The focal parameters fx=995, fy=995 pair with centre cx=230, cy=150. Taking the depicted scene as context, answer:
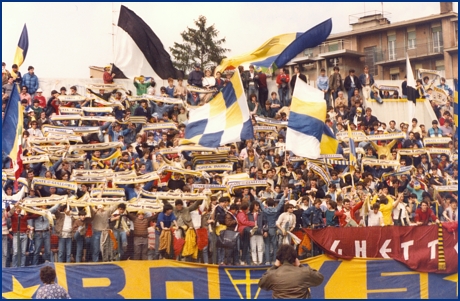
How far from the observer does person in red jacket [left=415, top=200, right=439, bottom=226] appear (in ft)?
65.9

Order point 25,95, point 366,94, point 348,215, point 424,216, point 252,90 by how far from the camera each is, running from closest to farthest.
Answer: point 348,215, point 424,216, point 25,95, point 252,90, point 366,94

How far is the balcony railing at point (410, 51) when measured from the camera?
2813 inches

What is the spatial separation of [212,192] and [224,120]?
2.59 metres

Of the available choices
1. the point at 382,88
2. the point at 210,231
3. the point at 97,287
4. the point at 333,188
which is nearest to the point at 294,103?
the point at 333,188

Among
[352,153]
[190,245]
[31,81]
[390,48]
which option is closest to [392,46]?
[390,48]

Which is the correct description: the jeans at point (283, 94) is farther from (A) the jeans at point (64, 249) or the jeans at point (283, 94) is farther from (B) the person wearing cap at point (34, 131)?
(A) the jeans at point (64, 249)

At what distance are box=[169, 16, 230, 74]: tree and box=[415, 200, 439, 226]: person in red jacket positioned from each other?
44.0 meters

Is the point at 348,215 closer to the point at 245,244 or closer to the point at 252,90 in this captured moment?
the point at 245,244

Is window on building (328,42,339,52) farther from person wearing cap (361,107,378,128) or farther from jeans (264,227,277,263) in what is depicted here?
jeans (264,227,277,263)

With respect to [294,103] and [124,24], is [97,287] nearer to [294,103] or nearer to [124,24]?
[294,103]

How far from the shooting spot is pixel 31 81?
2917 cm

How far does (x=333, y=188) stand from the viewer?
21516mm

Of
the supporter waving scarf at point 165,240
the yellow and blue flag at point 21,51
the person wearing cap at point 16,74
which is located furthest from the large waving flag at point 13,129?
the yellow and blue flag at point 21,51

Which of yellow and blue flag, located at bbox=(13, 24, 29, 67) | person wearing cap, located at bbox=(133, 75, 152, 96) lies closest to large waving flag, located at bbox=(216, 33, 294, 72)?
person wearing cap, located at bbox=(133, 75, 152, 96)
